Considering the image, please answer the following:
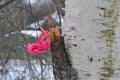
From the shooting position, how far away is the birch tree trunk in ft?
3.78

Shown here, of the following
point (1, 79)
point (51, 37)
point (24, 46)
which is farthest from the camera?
point (1, 79)

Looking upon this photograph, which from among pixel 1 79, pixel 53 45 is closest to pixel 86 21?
pixel 53 45

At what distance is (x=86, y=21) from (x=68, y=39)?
10cm

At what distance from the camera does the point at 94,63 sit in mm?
1202

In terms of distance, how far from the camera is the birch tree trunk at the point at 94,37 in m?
1.15

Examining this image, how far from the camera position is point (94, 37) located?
1178mm

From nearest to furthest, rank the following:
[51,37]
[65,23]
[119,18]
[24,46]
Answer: [119,18]
[65,23]
[51,37]
[24,46]

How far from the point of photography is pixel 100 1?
1.15 metres

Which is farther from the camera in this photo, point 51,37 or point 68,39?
point 51,37

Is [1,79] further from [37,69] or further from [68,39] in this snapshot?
[68,39]

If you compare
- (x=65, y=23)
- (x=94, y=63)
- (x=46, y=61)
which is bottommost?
(x=46, y=61)

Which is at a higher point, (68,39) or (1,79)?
(68,39)

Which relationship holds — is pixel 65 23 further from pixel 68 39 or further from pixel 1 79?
pixel 1 79

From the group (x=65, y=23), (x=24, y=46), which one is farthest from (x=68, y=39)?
(x=24, y=46)
